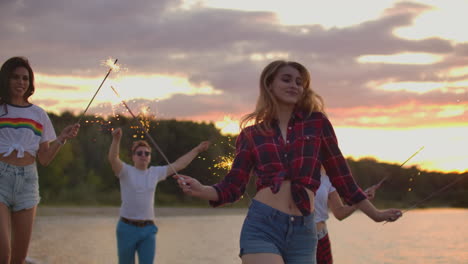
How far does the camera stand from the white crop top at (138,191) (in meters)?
8.64

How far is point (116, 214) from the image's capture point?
49.9 meters

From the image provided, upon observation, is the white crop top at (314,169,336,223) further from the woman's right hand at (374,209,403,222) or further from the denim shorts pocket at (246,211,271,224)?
the denim shorts pocket at (246,211,271,224)

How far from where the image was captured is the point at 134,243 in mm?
8500

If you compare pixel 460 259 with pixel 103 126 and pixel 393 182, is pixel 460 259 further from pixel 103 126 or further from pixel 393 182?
pixel 393 182

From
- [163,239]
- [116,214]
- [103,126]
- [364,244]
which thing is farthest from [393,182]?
[103,126]

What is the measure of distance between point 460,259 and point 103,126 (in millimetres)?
18338

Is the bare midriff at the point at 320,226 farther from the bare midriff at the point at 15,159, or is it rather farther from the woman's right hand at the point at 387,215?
the bare midriff at the point at 15,159

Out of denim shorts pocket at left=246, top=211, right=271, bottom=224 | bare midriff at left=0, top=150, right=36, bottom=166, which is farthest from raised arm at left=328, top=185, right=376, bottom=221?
bare midriff at left=0, top=150, right=36, bottom=166

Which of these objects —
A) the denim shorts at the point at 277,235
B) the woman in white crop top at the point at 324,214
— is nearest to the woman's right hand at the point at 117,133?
the woman in white crop top at the point at 324,214

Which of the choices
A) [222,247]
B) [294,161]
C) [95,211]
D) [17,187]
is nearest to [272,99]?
[294,161]

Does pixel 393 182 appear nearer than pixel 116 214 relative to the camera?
No

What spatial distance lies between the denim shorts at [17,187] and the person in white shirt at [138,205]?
181cm

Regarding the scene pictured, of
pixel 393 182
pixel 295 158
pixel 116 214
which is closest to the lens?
pixel 295 158

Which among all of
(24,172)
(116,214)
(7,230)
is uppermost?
(24,172)
